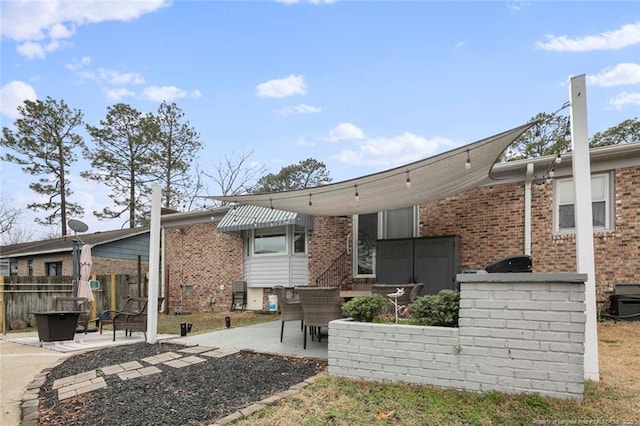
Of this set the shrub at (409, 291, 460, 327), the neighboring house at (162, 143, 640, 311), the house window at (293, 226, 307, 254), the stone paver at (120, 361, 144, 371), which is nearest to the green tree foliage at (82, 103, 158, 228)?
the neighboring house at (162, 143, 640, 311)

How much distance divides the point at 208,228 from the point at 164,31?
6368 mm

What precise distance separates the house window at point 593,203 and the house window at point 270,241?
6.96 metres

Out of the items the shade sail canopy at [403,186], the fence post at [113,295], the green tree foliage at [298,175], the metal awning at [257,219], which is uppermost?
the green tree foliage at [298,175]

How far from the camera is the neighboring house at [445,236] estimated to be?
7.22 metres

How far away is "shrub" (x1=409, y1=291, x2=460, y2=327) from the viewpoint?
373 cm

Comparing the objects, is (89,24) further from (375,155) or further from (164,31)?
(375,155)

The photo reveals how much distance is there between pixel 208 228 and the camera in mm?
13078

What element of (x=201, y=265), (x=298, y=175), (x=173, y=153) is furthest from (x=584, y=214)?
(x=173, y=153)

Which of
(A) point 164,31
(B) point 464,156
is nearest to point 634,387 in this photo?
(B) point 464,156

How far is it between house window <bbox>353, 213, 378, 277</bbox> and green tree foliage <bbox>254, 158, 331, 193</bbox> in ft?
46.7

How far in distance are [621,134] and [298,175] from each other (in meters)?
16.2

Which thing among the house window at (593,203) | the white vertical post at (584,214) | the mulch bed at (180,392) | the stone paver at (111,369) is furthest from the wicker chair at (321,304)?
the house window at (593,203)

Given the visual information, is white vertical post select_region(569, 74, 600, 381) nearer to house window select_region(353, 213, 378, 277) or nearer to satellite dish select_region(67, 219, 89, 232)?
house window select_region(353, 213, 378, 277)

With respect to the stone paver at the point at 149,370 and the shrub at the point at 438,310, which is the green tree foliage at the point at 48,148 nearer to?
the stone paver at the point at 149,370
